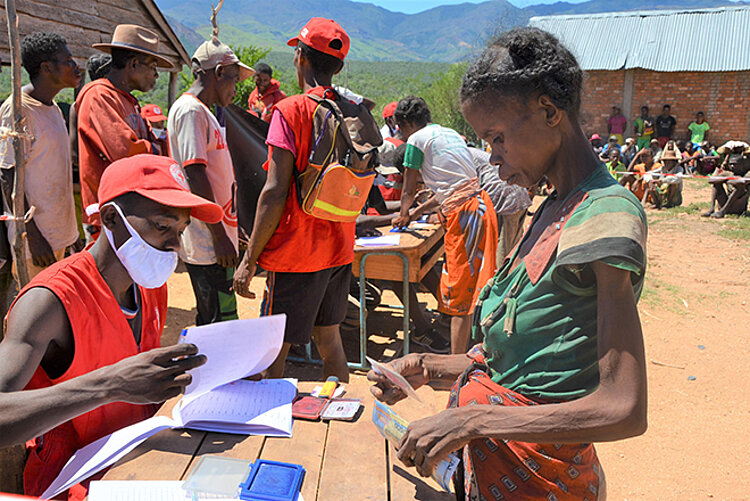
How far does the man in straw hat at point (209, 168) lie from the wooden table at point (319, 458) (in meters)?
1.64

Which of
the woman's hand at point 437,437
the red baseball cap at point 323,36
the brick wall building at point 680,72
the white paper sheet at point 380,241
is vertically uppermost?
the brick wall building at point 680,72

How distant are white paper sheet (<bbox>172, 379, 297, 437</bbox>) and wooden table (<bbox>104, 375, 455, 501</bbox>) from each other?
0.09 feet

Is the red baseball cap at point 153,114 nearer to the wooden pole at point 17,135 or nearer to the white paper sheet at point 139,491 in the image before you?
the wooden pole at point 17,135

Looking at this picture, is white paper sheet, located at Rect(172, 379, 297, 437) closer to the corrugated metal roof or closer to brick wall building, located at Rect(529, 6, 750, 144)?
brick wall building, located at Rect(529, 6, 750, 144)

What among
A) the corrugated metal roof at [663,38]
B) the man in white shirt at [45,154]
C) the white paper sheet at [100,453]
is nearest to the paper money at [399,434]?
the white paper sheet at [100,453]

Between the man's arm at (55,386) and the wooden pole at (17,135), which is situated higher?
the wooden pole at (17,135)

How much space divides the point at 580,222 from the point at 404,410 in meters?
2.55

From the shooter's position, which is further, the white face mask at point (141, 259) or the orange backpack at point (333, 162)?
the orange backpack at point (333, 162)

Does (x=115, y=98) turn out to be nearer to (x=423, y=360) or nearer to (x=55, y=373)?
(x=55, y=373)

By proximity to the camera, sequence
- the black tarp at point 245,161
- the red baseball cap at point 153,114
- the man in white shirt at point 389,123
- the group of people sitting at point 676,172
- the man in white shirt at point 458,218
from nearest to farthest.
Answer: the man in white shirt at point 458,218
the black tarp at point 245,161
the red baseball cap at point 153,114
the man in white shirt at point 389,123
the group of people sitting at point 676,172

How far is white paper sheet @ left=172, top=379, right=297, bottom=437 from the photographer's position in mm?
1639

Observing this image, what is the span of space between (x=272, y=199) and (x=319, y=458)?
158cm

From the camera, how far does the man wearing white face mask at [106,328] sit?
1.42 meters

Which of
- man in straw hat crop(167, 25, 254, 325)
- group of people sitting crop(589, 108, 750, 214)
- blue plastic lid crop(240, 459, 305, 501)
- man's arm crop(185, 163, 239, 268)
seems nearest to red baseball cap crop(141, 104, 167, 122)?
man in straw hat crop(167, 25, 254, 325)
